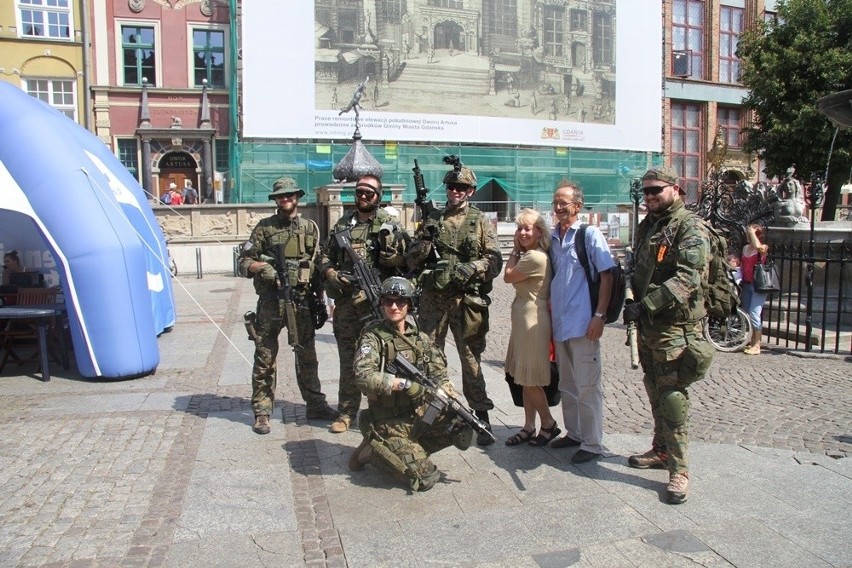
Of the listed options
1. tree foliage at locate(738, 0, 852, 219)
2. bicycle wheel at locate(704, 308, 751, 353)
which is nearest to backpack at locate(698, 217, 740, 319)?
bicycle wheel at locate(704, 308, 751, 353)

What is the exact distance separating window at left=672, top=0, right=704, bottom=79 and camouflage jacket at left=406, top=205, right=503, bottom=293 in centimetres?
3459

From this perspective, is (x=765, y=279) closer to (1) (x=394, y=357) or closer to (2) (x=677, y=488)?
(2) (x=677, y=488)

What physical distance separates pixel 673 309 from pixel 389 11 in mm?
26816

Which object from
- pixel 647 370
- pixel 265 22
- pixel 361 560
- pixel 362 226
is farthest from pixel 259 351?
pixel 265 22

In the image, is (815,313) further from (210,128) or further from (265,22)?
(210,128)

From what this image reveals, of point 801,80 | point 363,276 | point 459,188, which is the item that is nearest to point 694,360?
point 459,188

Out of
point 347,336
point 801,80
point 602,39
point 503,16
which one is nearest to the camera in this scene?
point 347,336

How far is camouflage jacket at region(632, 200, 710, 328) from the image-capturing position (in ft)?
13.5

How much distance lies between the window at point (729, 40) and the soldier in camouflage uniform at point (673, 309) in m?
36.2

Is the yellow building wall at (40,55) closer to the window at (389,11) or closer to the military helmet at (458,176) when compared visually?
the window at (389,11)

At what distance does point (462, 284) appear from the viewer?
5.20 m

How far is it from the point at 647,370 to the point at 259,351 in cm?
291

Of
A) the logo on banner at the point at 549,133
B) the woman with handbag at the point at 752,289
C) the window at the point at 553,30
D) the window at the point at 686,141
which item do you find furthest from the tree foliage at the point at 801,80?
the woman with handbag at the point at 752,289

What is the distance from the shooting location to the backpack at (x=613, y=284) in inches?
184
